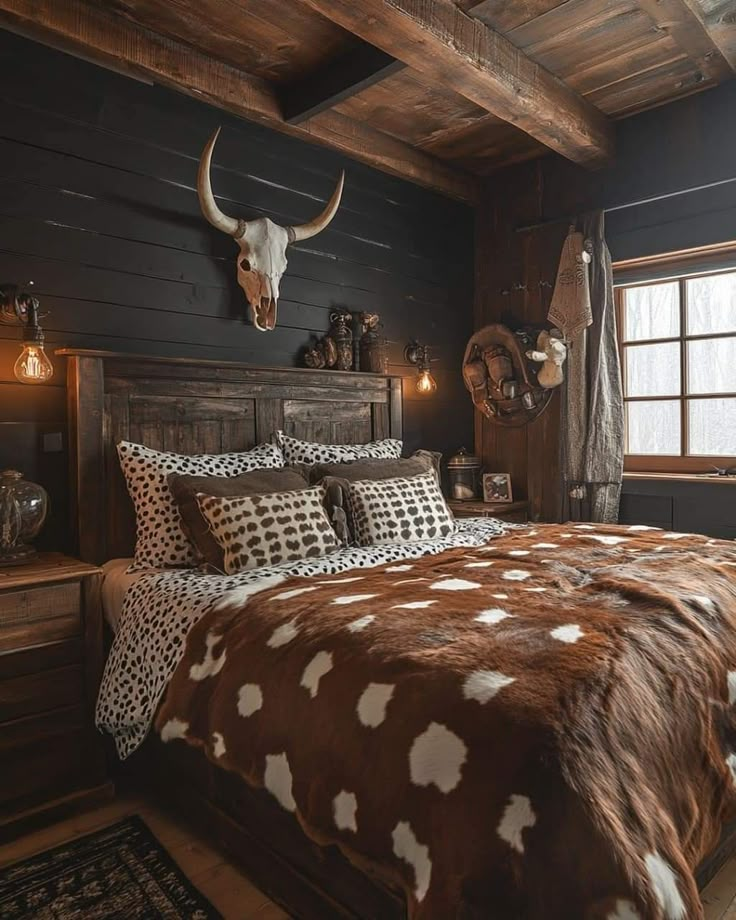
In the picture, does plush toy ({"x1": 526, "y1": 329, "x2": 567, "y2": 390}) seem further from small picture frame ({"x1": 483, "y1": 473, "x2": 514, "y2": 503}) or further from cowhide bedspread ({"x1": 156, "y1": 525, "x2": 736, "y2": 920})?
cowhide bedspread ({"x1": 156, "y1": 525, "x2": 736, "y2": 920})

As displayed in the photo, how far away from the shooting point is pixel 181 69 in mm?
2707

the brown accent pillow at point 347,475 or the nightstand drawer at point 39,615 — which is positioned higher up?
the brown accent pillow at point 347,475

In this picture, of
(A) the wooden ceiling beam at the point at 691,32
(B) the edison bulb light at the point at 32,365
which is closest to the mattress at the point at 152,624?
(B) the edison bulb light at the point at 32,365

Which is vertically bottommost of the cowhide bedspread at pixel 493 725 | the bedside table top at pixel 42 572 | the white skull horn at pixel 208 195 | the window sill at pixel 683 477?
the cowhide bedspread at pixel 493 725

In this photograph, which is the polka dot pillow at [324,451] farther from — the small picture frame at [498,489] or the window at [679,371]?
the window at [679,371]

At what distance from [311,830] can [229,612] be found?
24.3 inches

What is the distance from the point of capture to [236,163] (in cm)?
304

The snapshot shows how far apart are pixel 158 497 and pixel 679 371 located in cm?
266

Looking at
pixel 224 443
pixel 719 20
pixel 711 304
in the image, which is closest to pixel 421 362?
pixel 224 443

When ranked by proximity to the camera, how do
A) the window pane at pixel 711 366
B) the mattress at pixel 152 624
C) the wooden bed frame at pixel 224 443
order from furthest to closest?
the window pane at pixel 711 366 → the mattress at pixel 152 624 → the wooden bed frame at pixel 224 443

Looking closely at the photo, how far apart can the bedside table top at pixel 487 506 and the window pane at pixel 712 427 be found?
0.92 metres

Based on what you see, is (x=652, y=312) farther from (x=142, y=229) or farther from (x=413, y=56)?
(x=142, y=229)

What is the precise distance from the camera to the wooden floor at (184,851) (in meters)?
1.62

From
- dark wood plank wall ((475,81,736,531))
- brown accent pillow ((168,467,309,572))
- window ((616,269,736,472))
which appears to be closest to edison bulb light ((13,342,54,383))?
brown accent pillow ((168,467,309,572))
